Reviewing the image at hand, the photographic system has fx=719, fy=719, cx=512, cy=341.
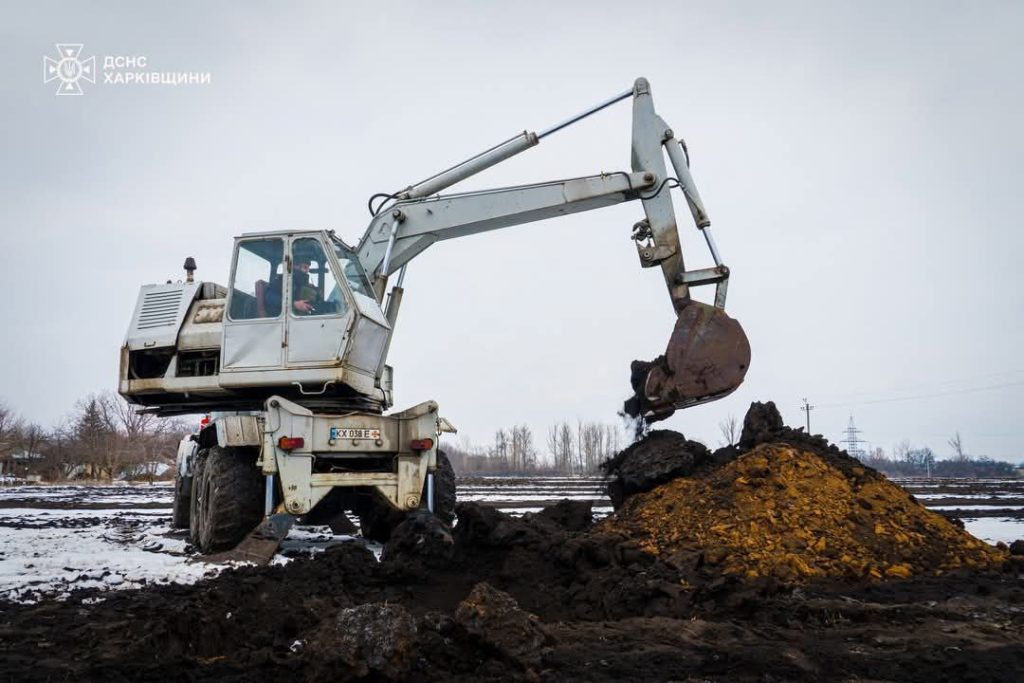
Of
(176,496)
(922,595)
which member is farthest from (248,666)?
(176,496)

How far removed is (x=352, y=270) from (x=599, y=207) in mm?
3224

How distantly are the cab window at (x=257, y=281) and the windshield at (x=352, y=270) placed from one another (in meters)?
0.64

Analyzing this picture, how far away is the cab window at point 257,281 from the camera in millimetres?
7926

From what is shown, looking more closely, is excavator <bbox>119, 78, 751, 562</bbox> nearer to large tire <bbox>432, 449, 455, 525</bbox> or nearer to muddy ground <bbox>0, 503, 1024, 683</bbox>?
large tire <bbox>432, 449, 455, 525</bbox>

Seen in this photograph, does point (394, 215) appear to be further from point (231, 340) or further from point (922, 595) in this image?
point (922, 595)

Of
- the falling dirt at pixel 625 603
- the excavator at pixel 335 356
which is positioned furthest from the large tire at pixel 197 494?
the falling dirt at pixel 625 603

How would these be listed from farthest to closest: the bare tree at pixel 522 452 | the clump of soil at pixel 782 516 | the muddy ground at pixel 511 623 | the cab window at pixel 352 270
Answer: the bare tree at pixel 522 452
the cab window at pixel 352 270
the clump of soil at pixel 782 516
the muddy ground at pixel 511 623

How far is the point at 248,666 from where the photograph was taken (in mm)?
3697

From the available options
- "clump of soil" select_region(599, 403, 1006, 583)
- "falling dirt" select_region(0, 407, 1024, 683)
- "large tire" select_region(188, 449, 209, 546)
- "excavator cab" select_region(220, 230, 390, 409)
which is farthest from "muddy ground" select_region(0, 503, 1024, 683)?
"large tire" select_region(188, 449, 209, 546)

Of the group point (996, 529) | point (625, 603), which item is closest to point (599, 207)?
point (625, 603)

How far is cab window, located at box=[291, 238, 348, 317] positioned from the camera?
7.83 meters

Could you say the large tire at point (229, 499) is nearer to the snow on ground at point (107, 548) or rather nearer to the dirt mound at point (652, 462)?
the snow on ground at point (107, 548)

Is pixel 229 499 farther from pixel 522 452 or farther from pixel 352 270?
pixel 522 452

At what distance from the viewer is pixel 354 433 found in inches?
301
